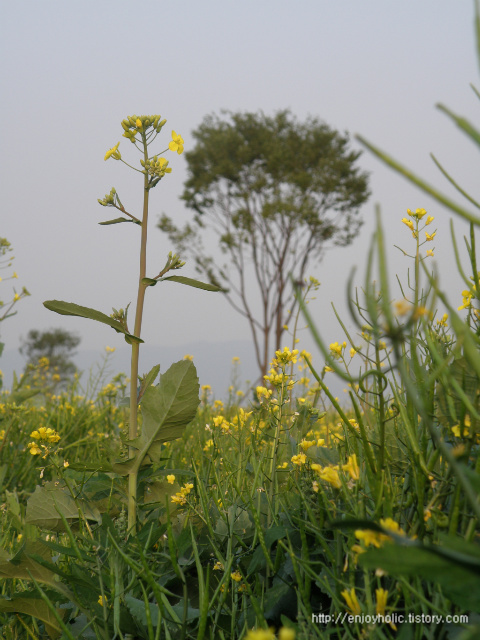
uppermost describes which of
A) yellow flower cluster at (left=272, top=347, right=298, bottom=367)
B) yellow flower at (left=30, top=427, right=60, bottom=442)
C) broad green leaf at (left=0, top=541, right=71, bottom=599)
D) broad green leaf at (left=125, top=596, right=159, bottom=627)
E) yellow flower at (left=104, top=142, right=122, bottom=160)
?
yellow flower at (left=104, top=142, right=122, bottom=160)

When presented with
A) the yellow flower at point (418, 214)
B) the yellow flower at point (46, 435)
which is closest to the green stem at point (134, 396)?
the yellow flower at point (46, 435)

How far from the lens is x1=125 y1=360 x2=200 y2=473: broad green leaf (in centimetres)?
136

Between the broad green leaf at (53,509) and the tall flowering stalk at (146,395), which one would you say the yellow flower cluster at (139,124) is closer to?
the tall flowering stalk at (146,395)

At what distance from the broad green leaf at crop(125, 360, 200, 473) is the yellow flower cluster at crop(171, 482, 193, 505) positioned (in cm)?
12

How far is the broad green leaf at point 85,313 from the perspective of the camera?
134 centimetres

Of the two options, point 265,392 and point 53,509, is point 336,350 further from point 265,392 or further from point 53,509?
point 53,509

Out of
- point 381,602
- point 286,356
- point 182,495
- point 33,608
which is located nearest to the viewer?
point 381,602


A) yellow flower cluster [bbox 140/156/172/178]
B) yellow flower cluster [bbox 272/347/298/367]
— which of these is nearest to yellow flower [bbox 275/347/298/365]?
yellow flower cluster [bbox 272/347/298/367]

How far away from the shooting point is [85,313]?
136 centimetres

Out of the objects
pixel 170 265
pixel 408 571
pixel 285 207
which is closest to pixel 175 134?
pixel 170 265

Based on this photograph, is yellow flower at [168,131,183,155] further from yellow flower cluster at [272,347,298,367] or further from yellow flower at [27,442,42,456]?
yellow flower at [27,442,42,456]

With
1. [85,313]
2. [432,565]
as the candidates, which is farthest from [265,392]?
[432,565]

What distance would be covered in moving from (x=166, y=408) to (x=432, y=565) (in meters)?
0.94

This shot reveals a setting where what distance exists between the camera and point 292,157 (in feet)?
62.8
